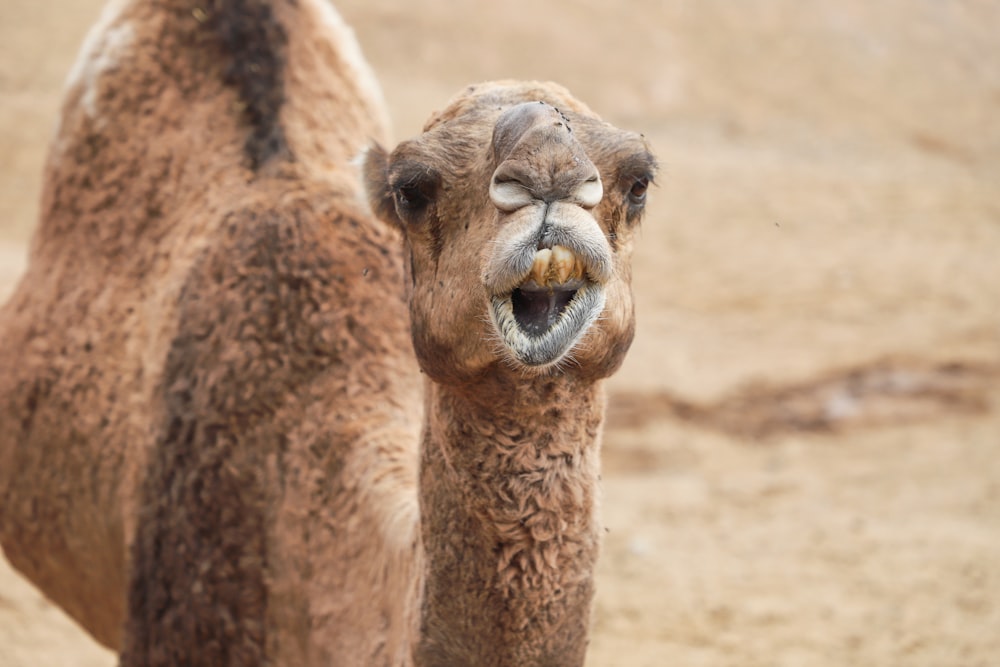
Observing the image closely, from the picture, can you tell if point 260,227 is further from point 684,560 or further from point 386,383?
point 684,560

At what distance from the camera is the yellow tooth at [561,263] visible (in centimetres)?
250

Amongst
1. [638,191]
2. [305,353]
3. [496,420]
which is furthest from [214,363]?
[638,191]

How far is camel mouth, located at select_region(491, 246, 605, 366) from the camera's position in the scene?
2518 mm

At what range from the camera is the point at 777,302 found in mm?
12820

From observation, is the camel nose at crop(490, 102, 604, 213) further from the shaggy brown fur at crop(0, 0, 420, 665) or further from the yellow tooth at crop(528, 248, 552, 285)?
the shaggy brown fur at crop(0, 0, 420, 665)

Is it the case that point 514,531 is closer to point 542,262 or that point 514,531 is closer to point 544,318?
point 544,318

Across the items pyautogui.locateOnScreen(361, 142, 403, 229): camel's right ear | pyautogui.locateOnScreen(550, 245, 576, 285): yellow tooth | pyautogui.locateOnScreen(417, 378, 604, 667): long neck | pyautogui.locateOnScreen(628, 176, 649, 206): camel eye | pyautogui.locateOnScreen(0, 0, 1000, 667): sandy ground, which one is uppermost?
pyautogui.locateOnScreen(0, 0, 1000, 667): sandy ground

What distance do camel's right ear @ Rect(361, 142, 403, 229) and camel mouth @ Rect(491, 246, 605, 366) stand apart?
70 centimetres

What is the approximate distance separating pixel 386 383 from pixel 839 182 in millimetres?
14135

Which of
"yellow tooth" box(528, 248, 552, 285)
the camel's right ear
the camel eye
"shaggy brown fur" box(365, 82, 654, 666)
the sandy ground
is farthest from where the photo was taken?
the sandy ground

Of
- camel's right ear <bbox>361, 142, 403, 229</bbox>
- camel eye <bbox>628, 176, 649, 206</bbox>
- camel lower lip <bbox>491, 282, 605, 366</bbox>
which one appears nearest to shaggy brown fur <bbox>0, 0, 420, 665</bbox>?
camel's right ear <bbox>361, 142, 403, 229</bbox>

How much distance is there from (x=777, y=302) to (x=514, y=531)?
10.4 meters

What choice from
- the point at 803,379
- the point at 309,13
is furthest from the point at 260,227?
the point at 803,379

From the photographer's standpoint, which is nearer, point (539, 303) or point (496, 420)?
point (539, 303)
